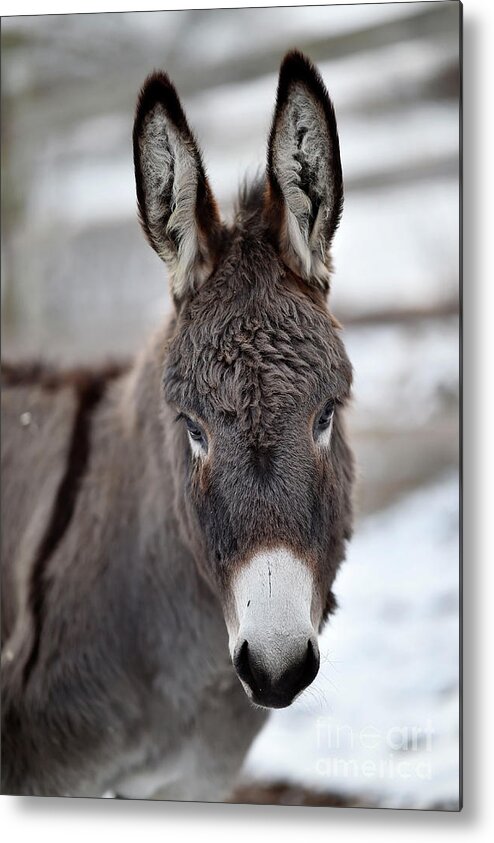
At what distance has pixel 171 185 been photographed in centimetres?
166

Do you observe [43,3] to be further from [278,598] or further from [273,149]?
[278,598]

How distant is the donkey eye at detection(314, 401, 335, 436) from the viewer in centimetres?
158

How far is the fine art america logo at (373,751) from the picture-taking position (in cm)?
197

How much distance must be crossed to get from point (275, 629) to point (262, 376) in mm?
389

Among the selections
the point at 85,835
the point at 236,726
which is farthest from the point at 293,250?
the point at 85,835

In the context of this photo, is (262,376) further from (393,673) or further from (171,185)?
(393,673)

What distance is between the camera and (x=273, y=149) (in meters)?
1.64

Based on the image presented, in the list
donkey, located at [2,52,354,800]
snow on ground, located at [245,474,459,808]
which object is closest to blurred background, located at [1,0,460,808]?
snow on ground, located at [245,474,459,808]

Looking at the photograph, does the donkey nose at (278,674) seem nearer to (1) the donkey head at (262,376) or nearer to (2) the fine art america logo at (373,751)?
(1) the donkey head at (262,376)

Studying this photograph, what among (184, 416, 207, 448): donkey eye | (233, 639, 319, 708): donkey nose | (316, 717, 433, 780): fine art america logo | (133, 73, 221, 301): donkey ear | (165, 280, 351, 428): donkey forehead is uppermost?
(133, 73, 221, 301): donkey ear

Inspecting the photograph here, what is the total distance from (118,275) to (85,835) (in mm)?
1219

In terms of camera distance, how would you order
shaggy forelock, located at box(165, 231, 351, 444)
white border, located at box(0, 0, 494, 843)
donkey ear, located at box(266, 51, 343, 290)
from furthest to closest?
white border, located at box(0, 0, 494, 843), donkey ear, located at box(266, 51, 343, 290), shaggy forelock, located at box(165, 231, 351, 444)

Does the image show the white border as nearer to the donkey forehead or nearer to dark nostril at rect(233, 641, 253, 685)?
the donkey forehead

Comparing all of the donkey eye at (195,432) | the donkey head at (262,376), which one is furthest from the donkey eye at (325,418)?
the donkey eye at (195,432)
